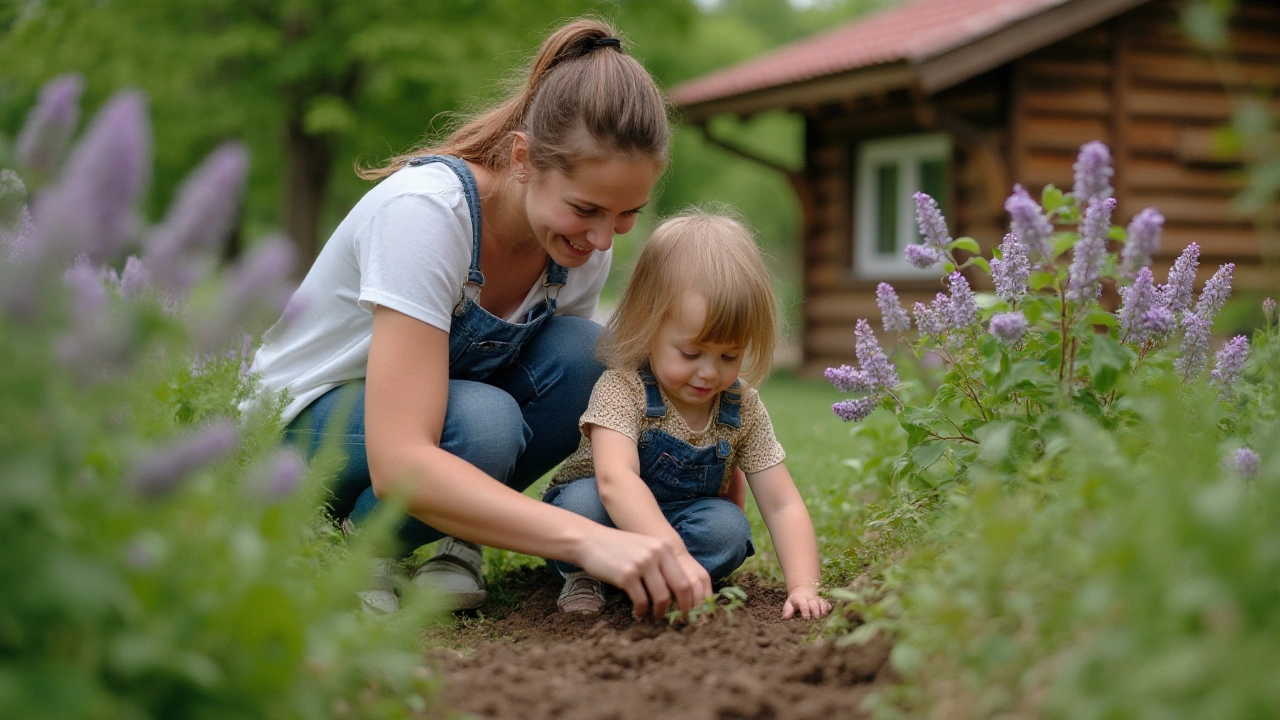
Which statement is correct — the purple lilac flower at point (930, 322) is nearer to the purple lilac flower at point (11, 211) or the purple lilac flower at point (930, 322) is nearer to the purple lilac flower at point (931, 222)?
the purple lilac flower at point (931, 222)

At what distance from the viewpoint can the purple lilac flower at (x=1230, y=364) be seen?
2.21 metres

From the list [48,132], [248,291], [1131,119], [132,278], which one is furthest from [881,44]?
[248,291]

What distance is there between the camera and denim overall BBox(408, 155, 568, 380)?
2.64m

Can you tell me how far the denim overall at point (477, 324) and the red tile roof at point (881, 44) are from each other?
5.50m

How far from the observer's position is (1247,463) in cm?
165

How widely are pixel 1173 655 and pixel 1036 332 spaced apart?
1.29 metres

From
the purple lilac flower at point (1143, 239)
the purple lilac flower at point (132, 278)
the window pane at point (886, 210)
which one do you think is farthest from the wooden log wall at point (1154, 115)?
the purple lilac flower at point (132, 278)

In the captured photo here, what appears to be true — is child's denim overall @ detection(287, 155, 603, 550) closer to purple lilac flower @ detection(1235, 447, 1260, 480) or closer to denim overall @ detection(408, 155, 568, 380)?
denim overall @ detection(408, 155, 568, 380)

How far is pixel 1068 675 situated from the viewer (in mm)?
1146

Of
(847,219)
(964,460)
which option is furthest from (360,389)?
(847,219)

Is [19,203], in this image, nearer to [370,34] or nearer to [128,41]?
[370,34]

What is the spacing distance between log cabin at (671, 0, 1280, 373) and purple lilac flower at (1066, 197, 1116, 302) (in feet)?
20.1

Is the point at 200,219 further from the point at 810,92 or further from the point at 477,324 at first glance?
the point at 810,92

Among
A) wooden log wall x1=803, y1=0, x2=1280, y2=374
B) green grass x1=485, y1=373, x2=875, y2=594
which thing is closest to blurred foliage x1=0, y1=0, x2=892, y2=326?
wooden log wall x1=803, y1=0, x2=1280, y2=374
